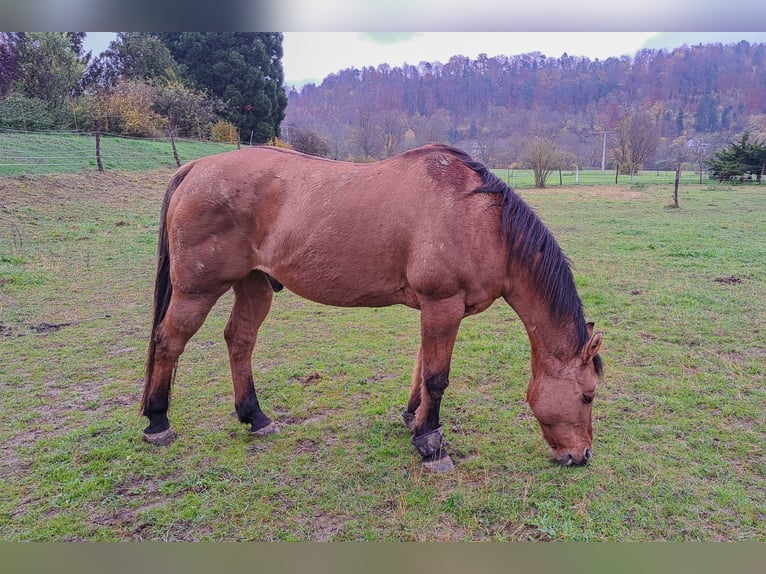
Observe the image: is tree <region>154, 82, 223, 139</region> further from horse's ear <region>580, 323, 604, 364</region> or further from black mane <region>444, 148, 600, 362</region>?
horse's ear <region>580, 323, 604, 364</region>

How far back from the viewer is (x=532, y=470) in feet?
9.12

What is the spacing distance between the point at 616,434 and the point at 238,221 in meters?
3.20

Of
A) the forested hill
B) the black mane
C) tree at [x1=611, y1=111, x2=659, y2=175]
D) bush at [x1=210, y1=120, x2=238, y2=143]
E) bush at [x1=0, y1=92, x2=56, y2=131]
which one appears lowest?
the black mane

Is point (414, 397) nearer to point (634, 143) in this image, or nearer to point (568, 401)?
point (568, 401)

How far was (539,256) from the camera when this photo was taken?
2.70 m

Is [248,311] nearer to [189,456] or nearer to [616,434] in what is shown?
[189,456]

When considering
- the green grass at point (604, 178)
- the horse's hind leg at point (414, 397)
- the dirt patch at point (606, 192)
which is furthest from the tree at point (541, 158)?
A: the horse's hind leg at point (414, 397)

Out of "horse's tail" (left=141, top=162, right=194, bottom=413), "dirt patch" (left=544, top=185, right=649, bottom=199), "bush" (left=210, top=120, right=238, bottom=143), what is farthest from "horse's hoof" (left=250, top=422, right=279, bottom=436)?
"dirt patch" (left=544, top=185, right=649, bottom=199)

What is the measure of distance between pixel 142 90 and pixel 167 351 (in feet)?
52.3

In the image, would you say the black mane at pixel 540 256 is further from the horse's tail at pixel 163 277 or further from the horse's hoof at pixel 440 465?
the horse's tail at pixel 163 277

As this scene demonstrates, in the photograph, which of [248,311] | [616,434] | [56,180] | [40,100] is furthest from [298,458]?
[40,100]

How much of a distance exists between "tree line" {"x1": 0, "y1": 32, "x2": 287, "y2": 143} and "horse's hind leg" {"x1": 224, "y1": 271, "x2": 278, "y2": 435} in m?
3.31

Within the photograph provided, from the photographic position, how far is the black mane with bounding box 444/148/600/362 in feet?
8.83

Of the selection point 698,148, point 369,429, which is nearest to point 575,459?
point 369,429
